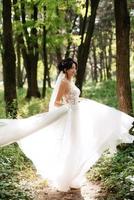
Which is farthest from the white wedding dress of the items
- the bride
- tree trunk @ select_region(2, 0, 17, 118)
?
tree trunk @ select_region(2, 0, 17, 118)

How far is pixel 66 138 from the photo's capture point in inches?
354

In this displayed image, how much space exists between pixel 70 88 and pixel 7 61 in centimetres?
578

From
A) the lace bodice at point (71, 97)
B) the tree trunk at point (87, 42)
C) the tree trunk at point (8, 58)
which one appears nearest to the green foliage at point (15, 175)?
the lace bodice at point (71, 97)

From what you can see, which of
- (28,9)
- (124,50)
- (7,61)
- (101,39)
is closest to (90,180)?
(124,50)

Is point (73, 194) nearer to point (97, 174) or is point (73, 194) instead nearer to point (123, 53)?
point (97, 174)

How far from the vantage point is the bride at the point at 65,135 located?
28.7ft

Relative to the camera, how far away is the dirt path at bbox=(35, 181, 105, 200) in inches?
327

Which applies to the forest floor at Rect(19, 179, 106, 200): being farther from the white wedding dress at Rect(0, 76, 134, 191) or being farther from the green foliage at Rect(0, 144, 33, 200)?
the green foliage at Rect(0, 144, 33, 200)

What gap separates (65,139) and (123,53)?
14.3 feet

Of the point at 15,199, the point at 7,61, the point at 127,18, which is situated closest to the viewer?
→ the point at 15,199

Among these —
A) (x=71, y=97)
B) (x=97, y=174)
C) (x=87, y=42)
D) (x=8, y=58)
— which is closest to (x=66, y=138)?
(x=71, y=97)

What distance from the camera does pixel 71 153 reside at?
886cm

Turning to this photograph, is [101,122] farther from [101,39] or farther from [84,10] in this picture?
[101,39]

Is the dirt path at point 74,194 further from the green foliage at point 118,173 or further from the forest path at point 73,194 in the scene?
the green foliage at point 118,173
